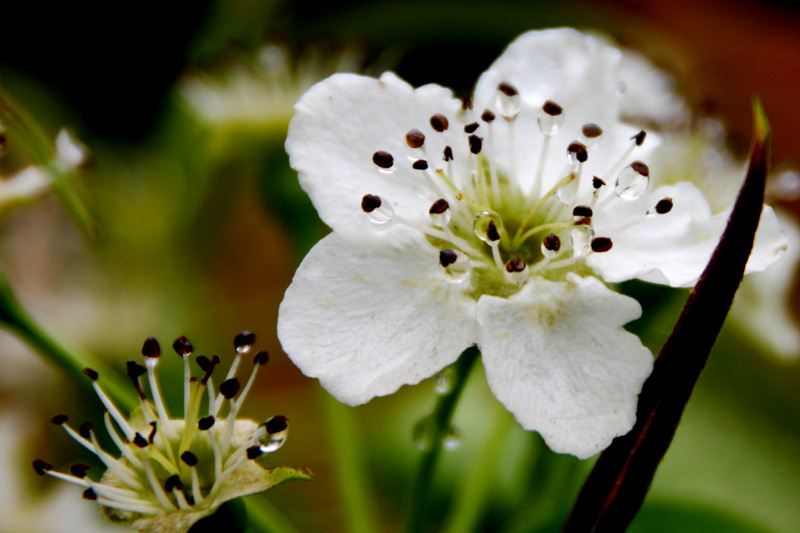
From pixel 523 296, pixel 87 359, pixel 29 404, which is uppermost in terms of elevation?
pixel 523 296

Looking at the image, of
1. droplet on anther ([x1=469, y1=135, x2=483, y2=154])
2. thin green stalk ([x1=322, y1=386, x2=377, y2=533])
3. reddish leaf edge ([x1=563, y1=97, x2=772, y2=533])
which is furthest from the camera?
thin green stalk ([x1=322, y1=386, x2=377, y2=533])

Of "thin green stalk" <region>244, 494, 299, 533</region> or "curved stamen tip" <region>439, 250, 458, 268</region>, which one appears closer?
"curved stamen tip" <region>439, 250, 458, 268</region>

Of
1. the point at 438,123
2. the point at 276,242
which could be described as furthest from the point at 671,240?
the point at 276,242

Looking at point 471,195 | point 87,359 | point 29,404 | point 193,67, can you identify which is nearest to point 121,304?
point 29,404

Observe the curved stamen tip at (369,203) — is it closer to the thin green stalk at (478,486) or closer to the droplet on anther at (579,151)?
the droplet on anther at (579,151)

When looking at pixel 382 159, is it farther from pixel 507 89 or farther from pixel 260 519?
pixel 260 519

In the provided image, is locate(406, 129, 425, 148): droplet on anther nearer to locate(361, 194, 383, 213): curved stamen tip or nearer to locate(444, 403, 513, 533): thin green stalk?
locate(361, 194, 383, 213): curved stamen tip

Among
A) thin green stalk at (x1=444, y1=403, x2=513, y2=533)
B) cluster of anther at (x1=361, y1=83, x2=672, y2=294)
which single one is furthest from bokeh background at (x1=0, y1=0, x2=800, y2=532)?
cluster of anther at (x1=361, y1=83, x2=672, y2=294)

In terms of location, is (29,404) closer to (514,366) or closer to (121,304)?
(121,304)
